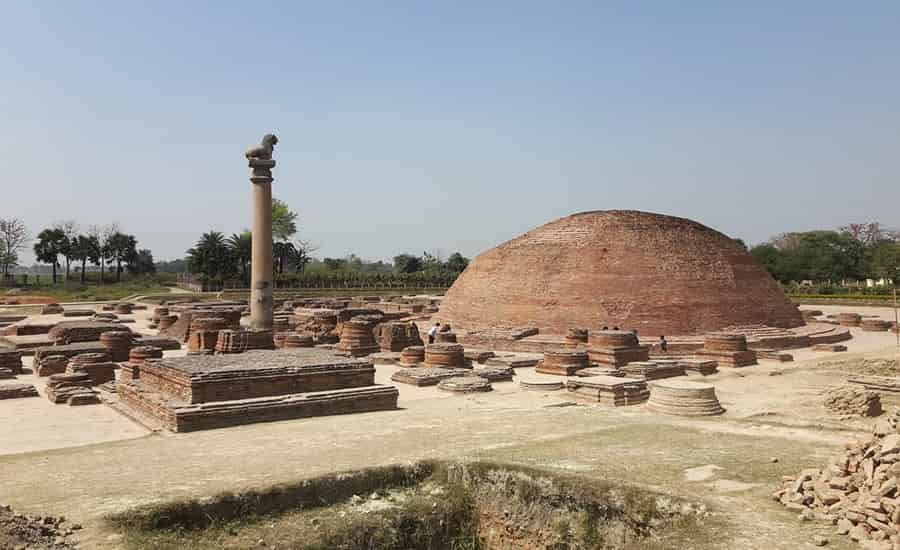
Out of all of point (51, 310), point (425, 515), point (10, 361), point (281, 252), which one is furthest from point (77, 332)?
point (281, 252)

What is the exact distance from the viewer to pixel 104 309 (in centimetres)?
3594

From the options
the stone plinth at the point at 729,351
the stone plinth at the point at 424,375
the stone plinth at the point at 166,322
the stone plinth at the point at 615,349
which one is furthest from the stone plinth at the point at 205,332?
the stone plinth at the point at 729,351

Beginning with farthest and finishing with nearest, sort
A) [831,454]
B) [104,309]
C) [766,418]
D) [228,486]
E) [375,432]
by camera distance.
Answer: [104,309]
[766,418]
[375,432]
[831,454]
[228,486]

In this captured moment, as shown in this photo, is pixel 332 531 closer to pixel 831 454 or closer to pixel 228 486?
pixel 228 486

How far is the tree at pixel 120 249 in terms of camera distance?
66.7m

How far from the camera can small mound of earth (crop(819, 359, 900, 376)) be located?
534 inches

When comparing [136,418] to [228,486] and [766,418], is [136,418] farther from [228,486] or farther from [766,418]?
[766,418]

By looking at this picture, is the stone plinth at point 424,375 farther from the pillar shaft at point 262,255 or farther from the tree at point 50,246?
the tree at point 50,246

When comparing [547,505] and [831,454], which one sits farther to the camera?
[831,454]

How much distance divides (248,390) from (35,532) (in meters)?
5.12

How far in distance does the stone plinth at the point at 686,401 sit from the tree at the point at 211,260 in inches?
2099

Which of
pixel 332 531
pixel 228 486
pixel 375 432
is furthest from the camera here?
pixel 375 432

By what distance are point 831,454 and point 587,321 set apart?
45.5 feet

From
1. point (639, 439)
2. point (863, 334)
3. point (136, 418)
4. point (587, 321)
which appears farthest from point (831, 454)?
point (863, 334)
